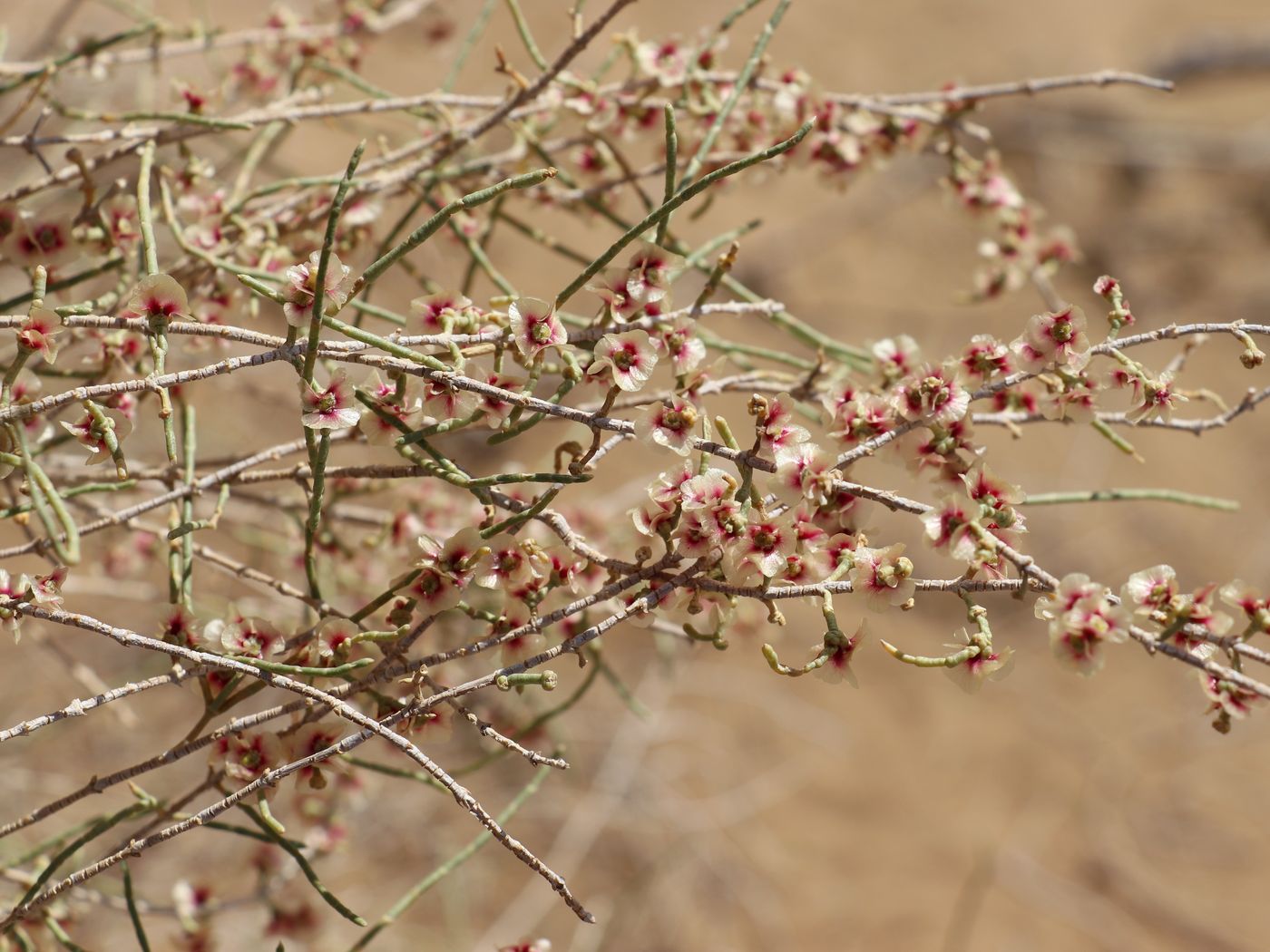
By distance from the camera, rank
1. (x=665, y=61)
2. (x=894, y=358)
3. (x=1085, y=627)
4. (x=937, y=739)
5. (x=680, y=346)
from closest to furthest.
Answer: (x=1085, y=627) < (x=680, y=346) < (x=894, y=358) < (x=665, y=61) < (x=937, y=739)

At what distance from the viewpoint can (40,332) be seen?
79cm

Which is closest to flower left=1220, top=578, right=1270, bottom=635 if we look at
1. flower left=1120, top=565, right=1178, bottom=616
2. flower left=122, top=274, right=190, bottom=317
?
flower left=1120, top=565, right=1178, bottom=616

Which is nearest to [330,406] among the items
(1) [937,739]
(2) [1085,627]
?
(2) [1085,627]

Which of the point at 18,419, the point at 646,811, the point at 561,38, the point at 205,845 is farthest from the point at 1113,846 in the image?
the point at 561,38

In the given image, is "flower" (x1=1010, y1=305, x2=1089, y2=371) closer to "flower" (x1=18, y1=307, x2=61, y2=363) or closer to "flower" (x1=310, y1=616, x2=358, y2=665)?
"flower" (x1=310, y1=616, x2=358, y2=665)

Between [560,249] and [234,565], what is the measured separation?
1.63 feet

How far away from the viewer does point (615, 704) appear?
2.81 metres

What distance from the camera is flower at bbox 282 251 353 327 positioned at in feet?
2.53

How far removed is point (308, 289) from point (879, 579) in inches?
18.1

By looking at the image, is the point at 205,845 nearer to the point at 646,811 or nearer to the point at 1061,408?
the point at 646,811

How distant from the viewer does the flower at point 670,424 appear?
798 millimetres

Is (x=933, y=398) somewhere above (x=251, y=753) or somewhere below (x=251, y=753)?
above

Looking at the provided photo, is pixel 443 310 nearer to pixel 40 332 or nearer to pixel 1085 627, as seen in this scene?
pixel 40 332

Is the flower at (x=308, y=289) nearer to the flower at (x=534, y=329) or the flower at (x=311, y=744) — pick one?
the flower at (x=534, y=329)
